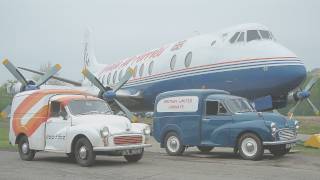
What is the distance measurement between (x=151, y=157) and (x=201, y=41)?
8516mm

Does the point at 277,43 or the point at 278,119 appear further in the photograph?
the point at 277,43

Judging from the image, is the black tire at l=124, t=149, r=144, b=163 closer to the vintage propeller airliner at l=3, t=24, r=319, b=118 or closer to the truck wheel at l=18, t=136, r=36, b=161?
the truck wheel at l=18, t=136, r=36, b=161

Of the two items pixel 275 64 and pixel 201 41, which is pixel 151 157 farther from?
pixel 201 41

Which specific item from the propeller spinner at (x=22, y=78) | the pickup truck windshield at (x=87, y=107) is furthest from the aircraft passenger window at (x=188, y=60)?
the pickup truck windshield at (x=87, y=107)

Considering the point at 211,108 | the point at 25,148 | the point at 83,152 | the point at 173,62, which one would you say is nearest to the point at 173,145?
the point at 211,108

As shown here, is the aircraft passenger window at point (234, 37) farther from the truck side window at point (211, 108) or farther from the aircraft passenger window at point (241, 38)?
the truck side window at point (211, 108)

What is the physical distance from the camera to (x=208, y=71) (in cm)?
2188

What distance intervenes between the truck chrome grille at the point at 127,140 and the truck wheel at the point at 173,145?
333cm

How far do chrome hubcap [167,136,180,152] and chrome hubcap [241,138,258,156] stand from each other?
9.15 ft

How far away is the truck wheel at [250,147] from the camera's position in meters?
14.7

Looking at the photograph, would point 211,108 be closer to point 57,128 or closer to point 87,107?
point 87,107

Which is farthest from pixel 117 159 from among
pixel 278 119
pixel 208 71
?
pixel 208 71

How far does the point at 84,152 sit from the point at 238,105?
5.63 m

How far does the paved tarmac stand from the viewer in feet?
37.1
